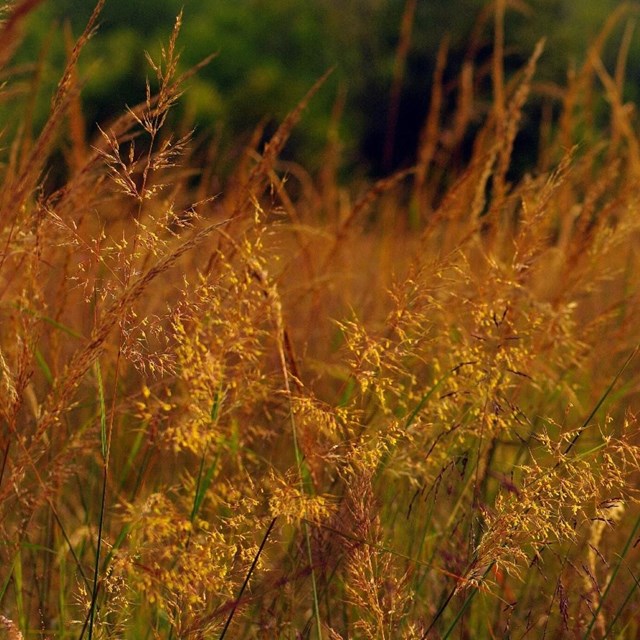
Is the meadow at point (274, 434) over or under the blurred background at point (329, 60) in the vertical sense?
over

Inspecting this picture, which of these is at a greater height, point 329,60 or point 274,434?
point 274,434

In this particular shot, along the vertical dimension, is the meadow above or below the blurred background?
above

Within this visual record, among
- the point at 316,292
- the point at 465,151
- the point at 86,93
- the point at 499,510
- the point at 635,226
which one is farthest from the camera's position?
the point at 86,93

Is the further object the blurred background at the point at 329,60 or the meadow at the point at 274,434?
the blurred background at the point at 329,60

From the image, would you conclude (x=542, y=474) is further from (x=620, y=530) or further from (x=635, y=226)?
(x=620, y=530)

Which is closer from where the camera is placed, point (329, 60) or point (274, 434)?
point (274, 434)

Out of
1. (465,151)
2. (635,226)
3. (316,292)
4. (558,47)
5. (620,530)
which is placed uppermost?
(635,226)

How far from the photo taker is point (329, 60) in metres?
40.3

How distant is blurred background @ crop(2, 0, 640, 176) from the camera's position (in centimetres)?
2378

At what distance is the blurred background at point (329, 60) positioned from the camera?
2378cm

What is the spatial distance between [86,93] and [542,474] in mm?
37349

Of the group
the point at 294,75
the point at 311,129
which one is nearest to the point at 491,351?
the point at 311,129

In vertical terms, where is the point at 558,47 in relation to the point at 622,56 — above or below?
below

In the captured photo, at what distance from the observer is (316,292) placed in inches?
79.1
